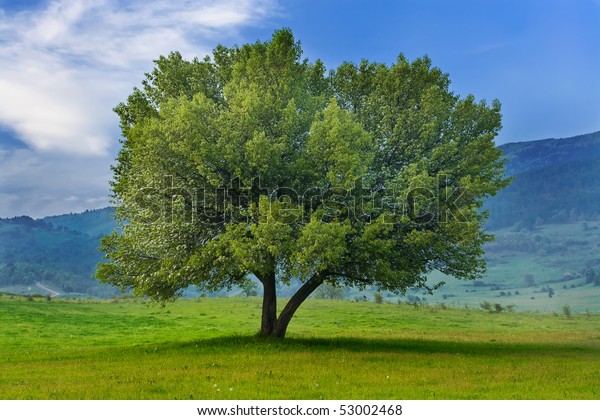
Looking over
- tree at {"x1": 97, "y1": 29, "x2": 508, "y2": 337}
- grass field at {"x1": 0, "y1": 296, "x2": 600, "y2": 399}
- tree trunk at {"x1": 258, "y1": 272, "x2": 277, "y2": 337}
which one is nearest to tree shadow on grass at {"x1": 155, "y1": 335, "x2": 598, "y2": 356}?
grass field at {"x1": 0, "y1": 296, "x2": 600, "y2": 399}

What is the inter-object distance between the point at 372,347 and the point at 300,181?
11.5 meters

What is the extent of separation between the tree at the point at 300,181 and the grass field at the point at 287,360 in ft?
15.2

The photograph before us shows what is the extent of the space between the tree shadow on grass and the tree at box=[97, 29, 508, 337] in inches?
105

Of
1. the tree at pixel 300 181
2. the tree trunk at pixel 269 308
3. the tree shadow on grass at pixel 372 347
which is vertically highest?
the tree at pixel 300 181

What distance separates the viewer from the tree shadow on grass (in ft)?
118

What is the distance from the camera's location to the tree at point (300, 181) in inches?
1318

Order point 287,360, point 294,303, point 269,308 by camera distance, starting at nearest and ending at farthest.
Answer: point 287,360, point 294,303, point 269,308

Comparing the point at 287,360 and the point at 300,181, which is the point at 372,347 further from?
the point at 300,181

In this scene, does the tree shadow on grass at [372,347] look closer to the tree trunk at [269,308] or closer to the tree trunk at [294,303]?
the tree trunk at [294,303]

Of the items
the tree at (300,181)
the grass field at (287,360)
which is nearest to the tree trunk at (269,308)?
the tree at (300,181)

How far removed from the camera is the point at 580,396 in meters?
22.3

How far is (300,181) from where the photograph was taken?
35.3 meters

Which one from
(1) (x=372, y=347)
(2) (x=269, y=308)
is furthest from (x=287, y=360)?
(2) (x=269, y=308)

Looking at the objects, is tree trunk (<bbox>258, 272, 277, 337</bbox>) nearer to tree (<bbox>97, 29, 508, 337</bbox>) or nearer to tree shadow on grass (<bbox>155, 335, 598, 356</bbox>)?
tree (<bbox>97, 29, 508, 337</bbox>)
